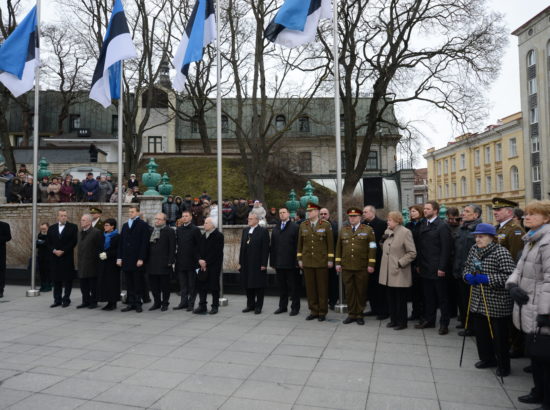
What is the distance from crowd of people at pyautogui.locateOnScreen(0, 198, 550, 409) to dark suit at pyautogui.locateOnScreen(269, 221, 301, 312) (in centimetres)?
2

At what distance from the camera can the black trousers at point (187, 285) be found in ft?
30.6

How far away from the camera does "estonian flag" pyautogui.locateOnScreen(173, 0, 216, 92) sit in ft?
32.8

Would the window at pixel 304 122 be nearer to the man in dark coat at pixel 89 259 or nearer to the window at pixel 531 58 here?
the man in dark coat at pixel 89 259

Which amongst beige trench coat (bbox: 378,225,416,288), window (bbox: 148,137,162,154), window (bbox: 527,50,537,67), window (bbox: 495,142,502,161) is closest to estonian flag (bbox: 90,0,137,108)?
beige trench coat (bbox: 378,225,416,288)

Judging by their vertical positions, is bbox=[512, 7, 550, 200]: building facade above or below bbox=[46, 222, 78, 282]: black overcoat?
above

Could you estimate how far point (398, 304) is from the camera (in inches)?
301

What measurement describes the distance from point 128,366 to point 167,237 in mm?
4064

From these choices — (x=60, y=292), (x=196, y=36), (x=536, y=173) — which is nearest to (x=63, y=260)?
(x=60, y=292)

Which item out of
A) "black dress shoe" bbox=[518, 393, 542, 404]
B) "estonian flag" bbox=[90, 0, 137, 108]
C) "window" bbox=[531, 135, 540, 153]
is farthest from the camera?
"window" bbox=[531, 135, 540, 153]

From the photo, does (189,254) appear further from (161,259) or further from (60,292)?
(60,292)

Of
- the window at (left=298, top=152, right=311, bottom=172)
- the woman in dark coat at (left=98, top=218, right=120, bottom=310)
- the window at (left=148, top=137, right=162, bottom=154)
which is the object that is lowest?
the woman in dark coat at (left=98, top=218, right=120, bottom=310)

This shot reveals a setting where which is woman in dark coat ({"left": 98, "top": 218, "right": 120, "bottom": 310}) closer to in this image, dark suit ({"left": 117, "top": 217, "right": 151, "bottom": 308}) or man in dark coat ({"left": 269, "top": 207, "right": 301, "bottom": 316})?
dark suit ({"left": 117, "top": 217, "right": 151, "bottom": 308})

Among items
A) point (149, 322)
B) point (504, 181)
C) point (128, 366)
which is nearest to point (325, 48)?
point (149, 322)

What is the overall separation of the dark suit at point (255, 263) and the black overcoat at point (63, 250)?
12.6 ft
